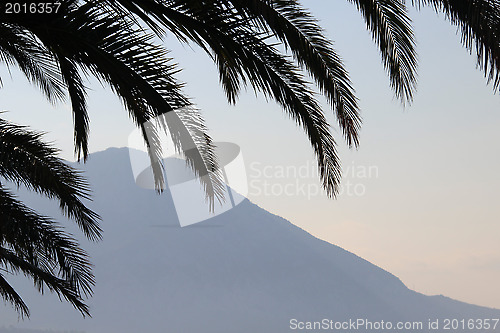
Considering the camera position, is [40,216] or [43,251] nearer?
[40,216]

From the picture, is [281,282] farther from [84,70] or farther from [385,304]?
[84,70]

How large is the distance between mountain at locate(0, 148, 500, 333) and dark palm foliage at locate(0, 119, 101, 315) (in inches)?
6454

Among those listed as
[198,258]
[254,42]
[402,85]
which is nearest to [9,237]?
[254,42]

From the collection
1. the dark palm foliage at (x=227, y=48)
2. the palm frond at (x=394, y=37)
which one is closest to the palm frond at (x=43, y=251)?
the dark palm foliage at (x=227, y=48)

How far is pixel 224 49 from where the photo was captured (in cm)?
389

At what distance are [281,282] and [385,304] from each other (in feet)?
109

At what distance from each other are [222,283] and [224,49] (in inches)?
7317

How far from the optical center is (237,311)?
178 metres

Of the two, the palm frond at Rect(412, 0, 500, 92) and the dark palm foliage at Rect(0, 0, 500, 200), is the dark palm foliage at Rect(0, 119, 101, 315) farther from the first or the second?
the palm frond at Rect(412, 0, 500, 92)

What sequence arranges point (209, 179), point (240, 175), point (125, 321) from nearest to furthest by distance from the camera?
point (209, 179), point (240, 175), point (125, 321)

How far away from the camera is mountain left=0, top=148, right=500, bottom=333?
17200cm

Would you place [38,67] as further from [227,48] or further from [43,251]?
[227,48]

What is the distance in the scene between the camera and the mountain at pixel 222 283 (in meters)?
172

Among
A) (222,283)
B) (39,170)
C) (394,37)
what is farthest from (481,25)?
(222,283)
